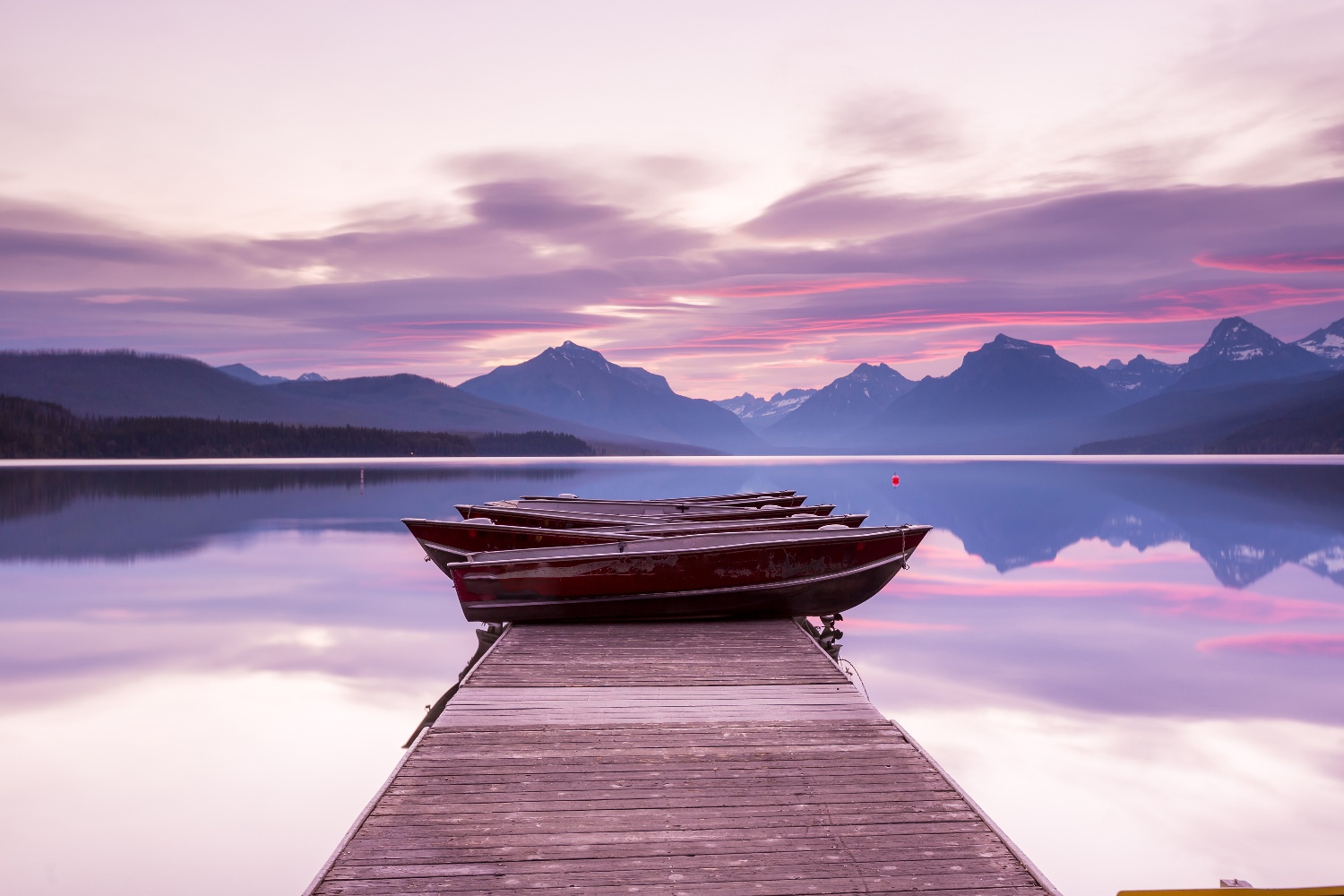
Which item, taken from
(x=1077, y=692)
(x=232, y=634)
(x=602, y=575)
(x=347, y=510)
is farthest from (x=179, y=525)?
(x=1077, y=692)

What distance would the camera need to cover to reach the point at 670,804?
6.38m

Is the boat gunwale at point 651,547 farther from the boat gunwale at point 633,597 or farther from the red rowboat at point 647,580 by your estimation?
the boat gunwale at point 633,597

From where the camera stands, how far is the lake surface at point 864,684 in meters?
8.88

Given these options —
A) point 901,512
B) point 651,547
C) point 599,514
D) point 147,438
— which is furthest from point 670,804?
point 147,438

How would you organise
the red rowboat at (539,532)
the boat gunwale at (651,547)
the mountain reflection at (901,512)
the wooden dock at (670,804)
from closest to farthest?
the wooden dock at (670,804), the boat gunwale at (651,547), the red rowboat at (539,532), the mountain reflection at (901,512)

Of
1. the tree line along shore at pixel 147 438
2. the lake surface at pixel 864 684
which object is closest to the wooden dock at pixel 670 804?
the lake surface at pixel 864 684

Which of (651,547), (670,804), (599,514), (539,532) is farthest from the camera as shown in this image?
(599,514)

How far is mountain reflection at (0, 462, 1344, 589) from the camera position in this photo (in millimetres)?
32812

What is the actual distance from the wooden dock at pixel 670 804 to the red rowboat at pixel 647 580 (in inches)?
151

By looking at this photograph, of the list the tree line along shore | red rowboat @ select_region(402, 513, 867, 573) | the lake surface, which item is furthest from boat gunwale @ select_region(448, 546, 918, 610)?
the tree line along shore

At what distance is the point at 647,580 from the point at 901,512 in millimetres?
40245

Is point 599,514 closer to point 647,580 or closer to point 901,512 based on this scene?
point 647,580

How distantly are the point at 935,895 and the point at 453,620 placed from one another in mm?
16349

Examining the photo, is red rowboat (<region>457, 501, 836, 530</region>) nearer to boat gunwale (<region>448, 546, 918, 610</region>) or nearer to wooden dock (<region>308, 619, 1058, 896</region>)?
boat gunwale (<region>448, 546, 918, 610</region>)
